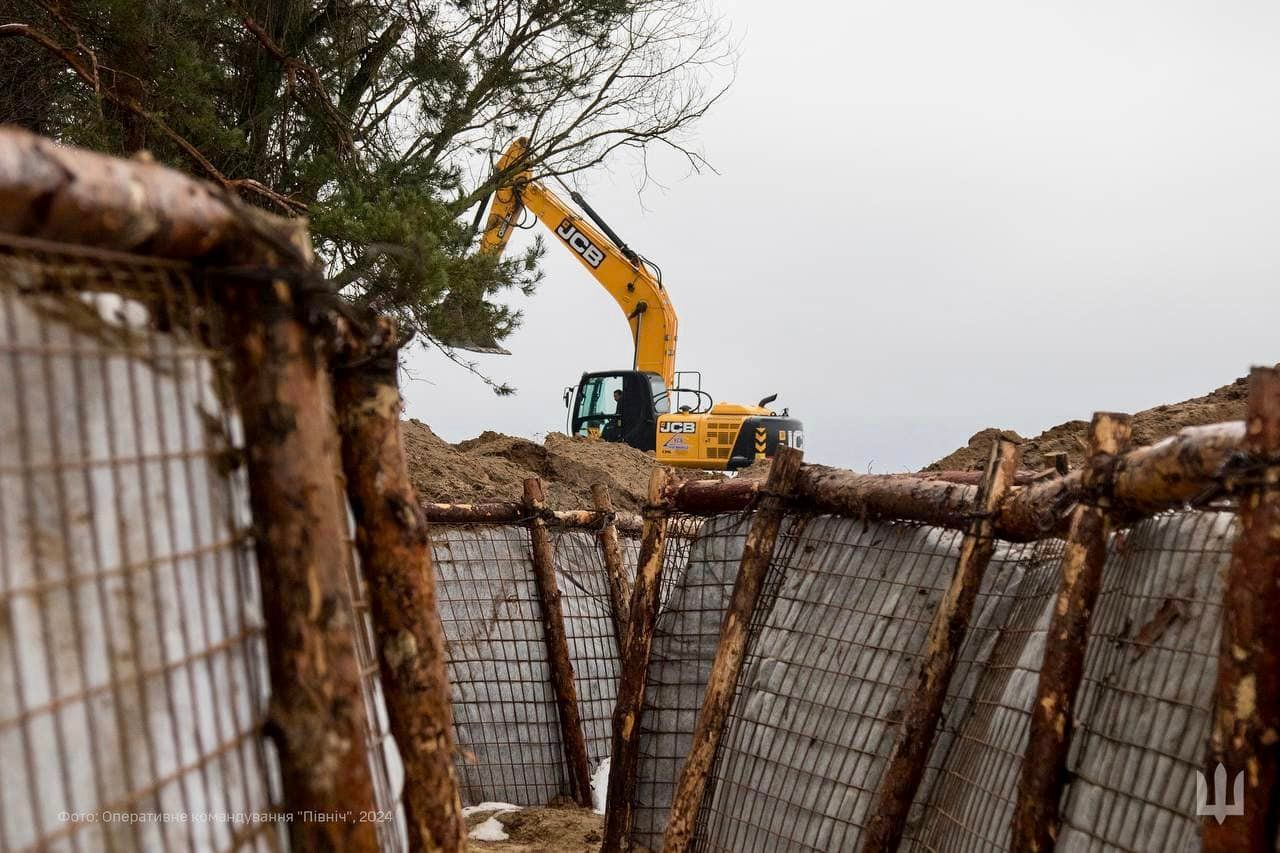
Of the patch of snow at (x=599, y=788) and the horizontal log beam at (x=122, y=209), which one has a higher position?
the horizontal log beam at (x=122, y=209)

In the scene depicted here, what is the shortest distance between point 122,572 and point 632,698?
15.9 feet

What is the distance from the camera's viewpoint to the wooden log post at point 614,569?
30.1 feet

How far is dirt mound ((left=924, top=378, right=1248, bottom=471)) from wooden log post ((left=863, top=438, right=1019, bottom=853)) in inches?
236

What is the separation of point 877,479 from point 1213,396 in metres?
8.32

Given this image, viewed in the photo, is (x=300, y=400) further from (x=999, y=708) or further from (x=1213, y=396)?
(x=1213, y=396)

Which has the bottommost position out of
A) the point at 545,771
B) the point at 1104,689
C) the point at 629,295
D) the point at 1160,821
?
the point at 545,771

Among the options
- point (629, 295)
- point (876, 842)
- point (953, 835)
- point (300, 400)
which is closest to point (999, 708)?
point (953, 835)

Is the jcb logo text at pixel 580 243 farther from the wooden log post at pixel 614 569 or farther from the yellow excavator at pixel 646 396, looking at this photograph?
the wooden log post at pixel 614 569

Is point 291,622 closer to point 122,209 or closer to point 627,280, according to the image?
point 122,209

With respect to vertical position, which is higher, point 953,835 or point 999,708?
point 999,708

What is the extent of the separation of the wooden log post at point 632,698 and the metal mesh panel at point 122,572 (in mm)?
4473

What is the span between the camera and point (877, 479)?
18.2 ft

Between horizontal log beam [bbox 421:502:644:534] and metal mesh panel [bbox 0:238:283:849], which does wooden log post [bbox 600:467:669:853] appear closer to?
horizontal log beam [bbox 421:502:644:534]

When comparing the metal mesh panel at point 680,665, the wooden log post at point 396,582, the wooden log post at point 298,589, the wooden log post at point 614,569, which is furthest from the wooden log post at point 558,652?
the wooden log post at point 298,589
